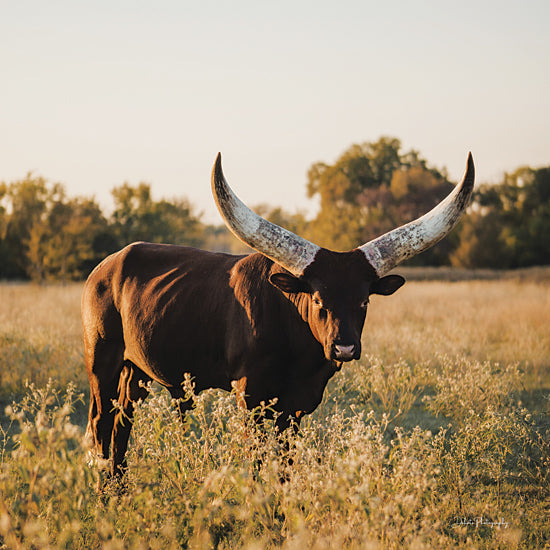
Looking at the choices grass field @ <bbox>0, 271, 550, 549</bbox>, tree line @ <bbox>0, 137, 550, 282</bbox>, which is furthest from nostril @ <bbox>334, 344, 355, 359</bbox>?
tree line @ <bbox>0, 137, 550, 282</bbox>

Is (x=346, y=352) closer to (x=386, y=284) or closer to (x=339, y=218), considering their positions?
(x=386, y=284)

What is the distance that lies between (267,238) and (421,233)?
1.07m

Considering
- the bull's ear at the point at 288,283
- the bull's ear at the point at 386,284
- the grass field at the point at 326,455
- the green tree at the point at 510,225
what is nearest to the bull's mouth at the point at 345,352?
the grass field at the point at 326,455

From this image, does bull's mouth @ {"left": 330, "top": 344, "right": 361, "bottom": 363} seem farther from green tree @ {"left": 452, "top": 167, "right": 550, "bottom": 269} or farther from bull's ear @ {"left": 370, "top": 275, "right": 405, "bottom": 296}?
green tree @ {"left": 452, "top": 167, "right": 550, "bottom": 269}

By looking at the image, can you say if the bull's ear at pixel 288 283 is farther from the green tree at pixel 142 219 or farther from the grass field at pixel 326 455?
the green tree at pixel 142 219

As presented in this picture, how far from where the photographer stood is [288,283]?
3367 mm

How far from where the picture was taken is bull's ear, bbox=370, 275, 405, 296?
3.53m

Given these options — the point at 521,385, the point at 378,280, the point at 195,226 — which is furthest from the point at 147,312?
the point at 195,226

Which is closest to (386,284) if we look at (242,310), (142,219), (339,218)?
(242,310)

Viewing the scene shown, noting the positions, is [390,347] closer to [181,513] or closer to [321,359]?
[321,359]

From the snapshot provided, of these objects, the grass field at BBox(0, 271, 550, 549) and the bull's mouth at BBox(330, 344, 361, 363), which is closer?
the grass field at BBox(0, 271, 550, 549)

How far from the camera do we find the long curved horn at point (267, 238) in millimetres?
3373

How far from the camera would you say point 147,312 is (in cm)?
401

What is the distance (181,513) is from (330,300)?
1474 mm
